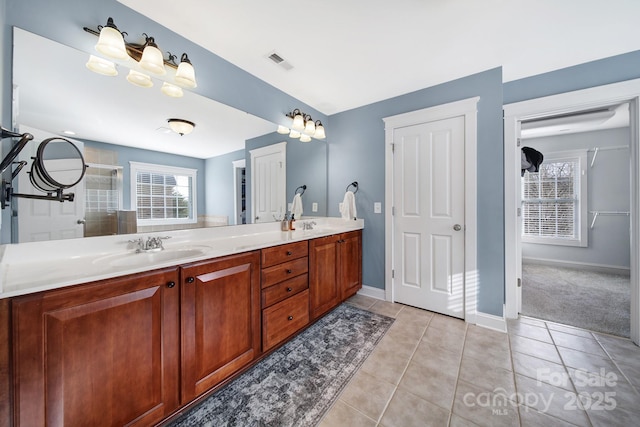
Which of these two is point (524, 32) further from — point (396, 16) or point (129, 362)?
point (129, 362)

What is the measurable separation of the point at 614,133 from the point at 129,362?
6258mm

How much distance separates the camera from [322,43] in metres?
1.77

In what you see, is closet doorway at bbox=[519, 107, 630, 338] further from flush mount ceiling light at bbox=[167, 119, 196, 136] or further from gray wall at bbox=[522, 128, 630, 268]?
flush mount ceiling light at bbox=[167, 119, 196, 136]

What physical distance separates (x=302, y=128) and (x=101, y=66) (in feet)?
5.52

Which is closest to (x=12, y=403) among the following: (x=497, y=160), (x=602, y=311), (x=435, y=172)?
(x=435, y=172)

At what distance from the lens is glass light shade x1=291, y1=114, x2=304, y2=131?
101 inches

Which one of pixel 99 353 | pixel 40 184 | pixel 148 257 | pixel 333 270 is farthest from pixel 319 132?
pixel 99 353

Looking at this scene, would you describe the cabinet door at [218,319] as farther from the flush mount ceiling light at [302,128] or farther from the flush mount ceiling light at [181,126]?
the flush mount ceiling light at [302,128]

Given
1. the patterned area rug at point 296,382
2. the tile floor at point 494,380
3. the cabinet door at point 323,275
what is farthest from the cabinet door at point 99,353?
the cabinet door at point 323,275

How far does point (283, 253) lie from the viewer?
1721mm

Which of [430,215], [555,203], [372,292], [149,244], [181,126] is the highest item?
[181,126]

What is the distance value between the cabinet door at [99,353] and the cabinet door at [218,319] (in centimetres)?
6

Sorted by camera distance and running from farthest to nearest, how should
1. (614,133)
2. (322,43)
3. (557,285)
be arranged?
(614,133) < (557,285) < (322,43)

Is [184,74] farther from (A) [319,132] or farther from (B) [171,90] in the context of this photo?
(A) [319,132]
